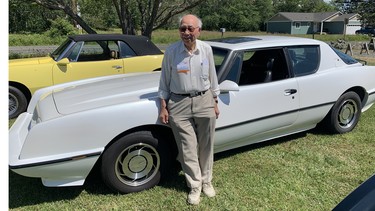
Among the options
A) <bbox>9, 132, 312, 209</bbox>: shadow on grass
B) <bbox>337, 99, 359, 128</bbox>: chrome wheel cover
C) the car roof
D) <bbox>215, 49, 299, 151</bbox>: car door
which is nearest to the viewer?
<bbox>9, 132, 312, 209</bbox>: shadow on grass

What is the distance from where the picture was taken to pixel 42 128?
2799 millimetres

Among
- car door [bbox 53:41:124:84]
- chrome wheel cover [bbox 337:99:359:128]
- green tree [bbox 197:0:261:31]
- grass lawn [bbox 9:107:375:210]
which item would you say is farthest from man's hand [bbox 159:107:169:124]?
green tree [bbox 197:0:261:31]

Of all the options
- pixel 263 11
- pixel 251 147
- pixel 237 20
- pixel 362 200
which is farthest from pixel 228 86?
pixel 263 11

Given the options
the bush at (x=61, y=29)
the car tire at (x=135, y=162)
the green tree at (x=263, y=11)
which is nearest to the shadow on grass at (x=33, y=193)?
the car tire at (x=135, y=162)

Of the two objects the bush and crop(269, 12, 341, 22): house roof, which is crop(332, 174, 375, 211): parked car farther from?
crop(269, 12, 341, 22): house roof

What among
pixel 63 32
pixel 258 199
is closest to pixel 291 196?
pixel 258 199

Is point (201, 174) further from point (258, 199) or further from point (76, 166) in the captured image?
point (76, 166)

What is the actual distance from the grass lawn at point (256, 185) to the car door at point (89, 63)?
107 inches

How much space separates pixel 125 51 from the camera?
21.6 ft

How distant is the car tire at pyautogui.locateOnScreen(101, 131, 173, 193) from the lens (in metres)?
3.05

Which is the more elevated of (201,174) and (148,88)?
(148,88)

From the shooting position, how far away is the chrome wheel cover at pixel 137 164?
124 inches

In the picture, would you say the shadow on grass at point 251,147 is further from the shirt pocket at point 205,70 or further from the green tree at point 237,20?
the green tree at point 237,20
